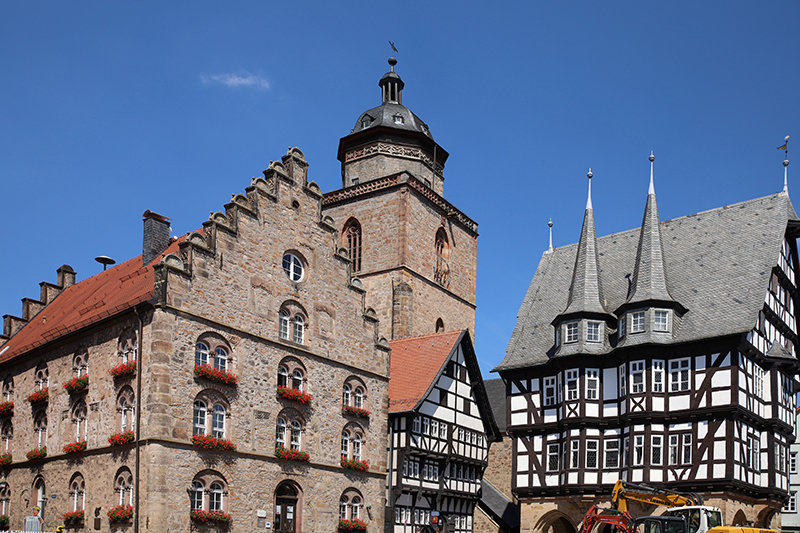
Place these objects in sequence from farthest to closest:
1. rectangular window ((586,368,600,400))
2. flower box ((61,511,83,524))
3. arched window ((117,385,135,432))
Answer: rectangular window ((586,368,600,400)) → flower box ((61,511,83,524)) → arched window ((117,385,135,432))

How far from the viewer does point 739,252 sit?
36219 mm

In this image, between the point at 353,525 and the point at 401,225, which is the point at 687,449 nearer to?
the point at 353,525

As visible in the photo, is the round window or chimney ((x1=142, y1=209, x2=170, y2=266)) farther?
chimney ((x1=142, y1=209, x2=170, y2=266))

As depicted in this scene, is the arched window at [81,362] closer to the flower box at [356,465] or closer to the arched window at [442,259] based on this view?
the flower box at [356,465]

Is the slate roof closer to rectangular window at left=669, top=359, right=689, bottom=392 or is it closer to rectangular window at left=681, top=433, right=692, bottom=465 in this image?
rectangular window at left=669, top=359, right=689, bottom=392

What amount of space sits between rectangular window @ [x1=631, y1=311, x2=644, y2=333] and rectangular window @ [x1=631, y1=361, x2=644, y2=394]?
1368 mm

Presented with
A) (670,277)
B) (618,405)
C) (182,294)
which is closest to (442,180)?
(670,277)

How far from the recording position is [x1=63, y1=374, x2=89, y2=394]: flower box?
26.7 meters

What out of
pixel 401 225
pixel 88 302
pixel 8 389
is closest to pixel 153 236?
pixel 88 302

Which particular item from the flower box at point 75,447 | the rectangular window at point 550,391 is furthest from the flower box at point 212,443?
the rectangular window at point 550,391

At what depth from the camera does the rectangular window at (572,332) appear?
35844 mm

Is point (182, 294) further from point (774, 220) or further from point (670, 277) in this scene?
point (774, 220)

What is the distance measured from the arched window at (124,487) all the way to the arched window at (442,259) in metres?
24.6

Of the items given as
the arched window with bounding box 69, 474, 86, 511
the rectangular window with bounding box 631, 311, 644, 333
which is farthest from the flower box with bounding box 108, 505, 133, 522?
the rectangular window with bounding box 631, 311, 644, 333
